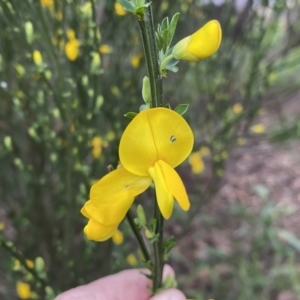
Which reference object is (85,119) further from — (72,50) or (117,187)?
(117,187)

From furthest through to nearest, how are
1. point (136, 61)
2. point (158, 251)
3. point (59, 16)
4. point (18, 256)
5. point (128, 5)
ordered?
point (136, 61) < point (59, 16) < point (18, 256) < point (158, 251) < point (128, 5)

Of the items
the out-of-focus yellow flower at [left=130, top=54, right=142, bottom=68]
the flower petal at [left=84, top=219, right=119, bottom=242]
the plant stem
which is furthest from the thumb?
the out-of-focus yellow flower at [left=130, top=54, right=142, bottom=68]

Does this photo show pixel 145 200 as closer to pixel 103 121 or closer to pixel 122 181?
pixel 103 121

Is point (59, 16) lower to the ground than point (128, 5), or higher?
lower

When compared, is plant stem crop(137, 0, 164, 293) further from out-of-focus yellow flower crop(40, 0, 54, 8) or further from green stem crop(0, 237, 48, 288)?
out-of-focus yellow flower crop(40, 0, 54, 8)

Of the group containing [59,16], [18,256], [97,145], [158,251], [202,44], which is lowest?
[97,145]

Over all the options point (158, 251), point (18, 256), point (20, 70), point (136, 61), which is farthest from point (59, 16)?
point (158, 251)

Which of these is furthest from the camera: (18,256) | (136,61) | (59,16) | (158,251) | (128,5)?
(136,61)
